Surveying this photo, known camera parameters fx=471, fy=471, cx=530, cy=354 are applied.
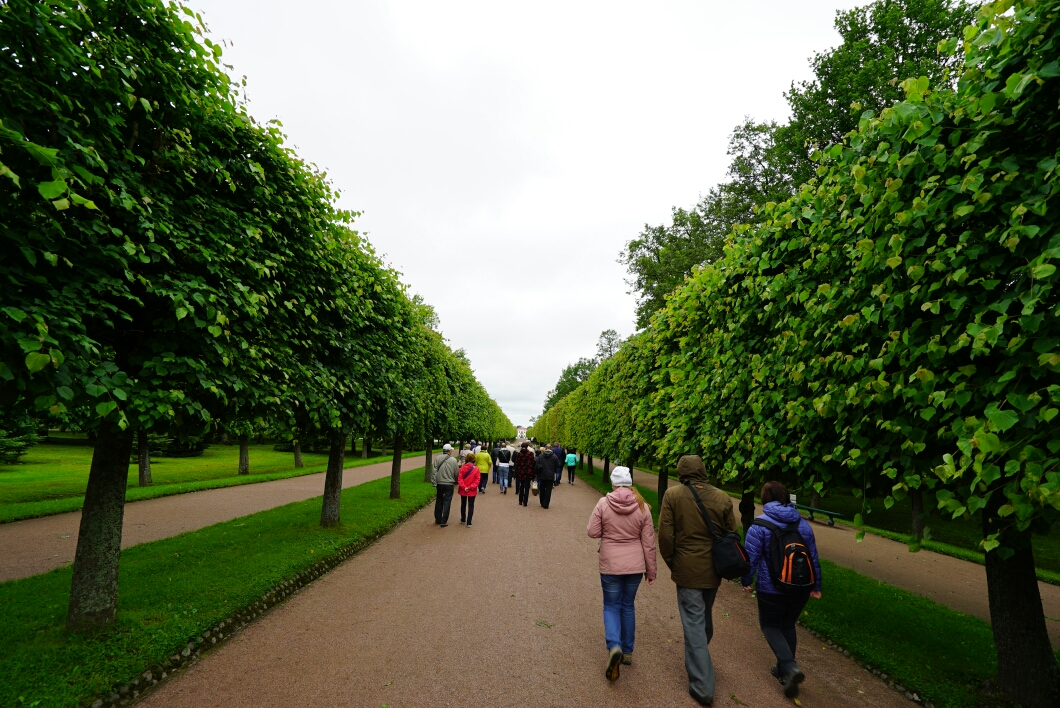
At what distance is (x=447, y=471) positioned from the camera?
12.1 m

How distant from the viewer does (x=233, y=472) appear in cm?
2525

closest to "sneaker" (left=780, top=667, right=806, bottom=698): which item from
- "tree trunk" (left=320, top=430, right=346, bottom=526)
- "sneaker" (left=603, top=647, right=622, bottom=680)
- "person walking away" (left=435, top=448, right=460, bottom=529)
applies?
"sneaker" (left=603, top=647, right=622, bottom=680)

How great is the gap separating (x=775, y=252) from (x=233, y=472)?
28.0 m

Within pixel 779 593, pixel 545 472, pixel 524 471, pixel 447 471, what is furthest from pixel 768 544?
pixel 524 471

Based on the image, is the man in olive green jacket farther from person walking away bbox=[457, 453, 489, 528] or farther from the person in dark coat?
the person in dark coat

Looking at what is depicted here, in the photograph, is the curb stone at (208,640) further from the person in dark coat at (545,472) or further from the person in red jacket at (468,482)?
the person in dark coat at (545,472)

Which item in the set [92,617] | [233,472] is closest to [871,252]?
[92,617]

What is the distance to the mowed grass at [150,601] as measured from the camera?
4.18 meters

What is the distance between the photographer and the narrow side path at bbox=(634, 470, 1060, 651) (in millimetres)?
8766

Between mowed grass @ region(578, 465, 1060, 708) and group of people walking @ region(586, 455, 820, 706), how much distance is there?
141 centimetres

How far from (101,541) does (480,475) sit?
35.7 ft

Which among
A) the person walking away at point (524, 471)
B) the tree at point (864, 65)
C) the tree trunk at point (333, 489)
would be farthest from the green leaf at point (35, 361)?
the tree at point (864, 65)

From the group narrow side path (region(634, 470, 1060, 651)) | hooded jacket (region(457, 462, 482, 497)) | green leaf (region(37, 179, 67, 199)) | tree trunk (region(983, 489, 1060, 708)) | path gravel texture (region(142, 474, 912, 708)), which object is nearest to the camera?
green leaf (region(37, 179, 67, 199))

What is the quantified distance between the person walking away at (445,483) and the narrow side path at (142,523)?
5588 mm
